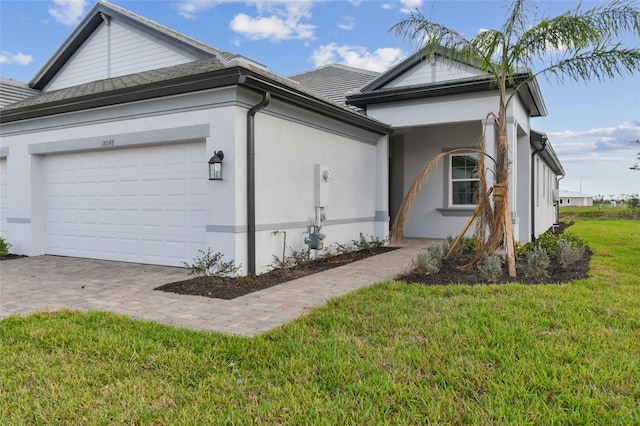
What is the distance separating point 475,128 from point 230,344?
10.8 metres

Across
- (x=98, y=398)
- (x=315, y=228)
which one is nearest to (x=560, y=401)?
(x=98, y=398)

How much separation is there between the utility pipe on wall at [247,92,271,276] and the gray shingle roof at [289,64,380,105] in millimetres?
6125

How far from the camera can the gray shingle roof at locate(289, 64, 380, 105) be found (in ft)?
44.1

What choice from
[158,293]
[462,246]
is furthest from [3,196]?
[462,246]

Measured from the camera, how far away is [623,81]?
279 inches

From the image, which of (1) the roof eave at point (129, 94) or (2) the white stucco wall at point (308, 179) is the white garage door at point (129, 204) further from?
(2) the white stucco wall at point (308, 179)

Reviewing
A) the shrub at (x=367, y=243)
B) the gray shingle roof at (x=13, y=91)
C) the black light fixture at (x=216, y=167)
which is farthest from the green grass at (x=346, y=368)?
the gray shingle roof at (x=13, y=91)

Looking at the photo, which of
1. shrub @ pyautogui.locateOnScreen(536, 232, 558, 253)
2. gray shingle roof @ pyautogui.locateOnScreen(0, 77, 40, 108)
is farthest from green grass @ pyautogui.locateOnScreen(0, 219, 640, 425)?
gray shingle roof @ pyautogui.locateOnScreen(0, 77, 40, 108)

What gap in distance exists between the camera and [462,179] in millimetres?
12703

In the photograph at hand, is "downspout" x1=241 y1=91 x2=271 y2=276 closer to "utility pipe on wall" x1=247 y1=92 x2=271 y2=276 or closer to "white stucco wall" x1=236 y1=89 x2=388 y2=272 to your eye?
"utility pipe on wall" x1=247 y1=92 x2=271 y2=276

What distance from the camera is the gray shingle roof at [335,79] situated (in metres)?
13.4

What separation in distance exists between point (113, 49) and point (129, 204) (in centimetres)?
426

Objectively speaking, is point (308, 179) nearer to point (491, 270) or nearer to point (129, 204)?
point (129, 204)

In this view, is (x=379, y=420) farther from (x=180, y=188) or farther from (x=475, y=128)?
(x=475, y=128)
